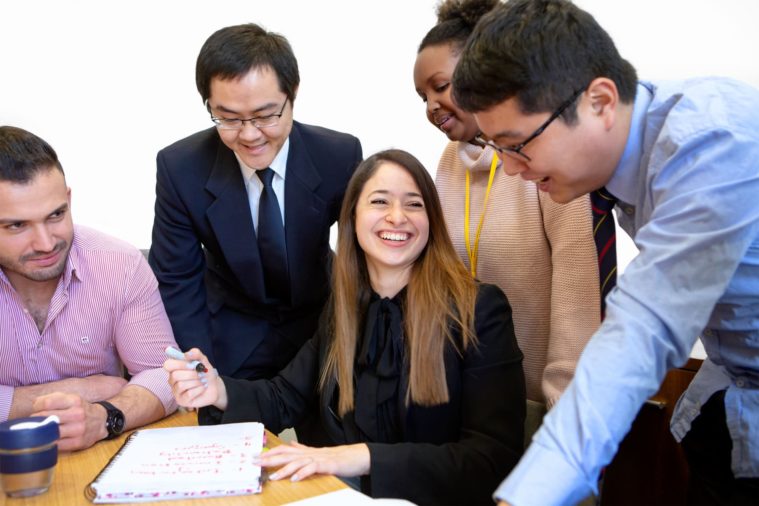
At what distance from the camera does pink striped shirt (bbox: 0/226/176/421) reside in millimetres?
1785

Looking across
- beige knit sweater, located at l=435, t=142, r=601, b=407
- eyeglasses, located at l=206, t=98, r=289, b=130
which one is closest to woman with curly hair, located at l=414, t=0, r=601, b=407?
beige knit sweater, located at l=435, t=142, r=601, b=407

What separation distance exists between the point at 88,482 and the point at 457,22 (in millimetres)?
1324

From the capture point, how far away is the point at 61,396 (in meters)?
1.56

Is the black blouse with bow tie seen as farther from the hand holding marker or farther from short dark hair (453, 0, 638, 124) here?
short dark hair (453, 0, 638, 124)

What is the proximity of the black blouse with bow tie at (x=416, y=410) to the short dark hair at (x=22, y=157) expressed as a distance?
2.25 feet

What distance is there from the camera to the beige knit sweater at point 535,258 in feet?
5.43

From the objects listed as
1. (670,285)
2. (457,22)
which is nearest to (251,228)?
(457,22)

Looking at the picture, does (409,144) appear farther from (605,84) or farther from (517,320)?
(605,84)

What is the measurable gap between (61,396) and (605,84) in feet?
4.04

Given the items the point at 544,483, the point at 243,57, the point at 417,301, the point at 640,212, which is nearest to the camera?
the point at 544,483

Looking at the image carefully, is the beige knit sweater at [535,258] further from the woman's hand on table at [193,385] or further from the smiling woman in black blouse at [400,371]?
the woman's hand on table at [193,385]

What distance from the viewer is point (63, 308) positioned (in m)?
1.82

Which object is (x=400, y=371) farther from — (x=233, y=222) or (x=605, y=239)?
(x=233, y=222)

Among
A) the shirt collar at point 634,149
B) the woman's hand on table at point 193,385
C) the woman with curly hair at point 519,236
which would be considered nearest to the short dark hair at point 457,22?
the woman with curly hair at point 519,236
